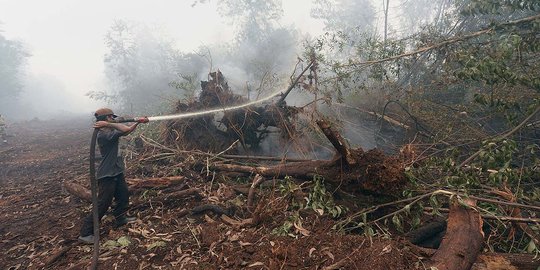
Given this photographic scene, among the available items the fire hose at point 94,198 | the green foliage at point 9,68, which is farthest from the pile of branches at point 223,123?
the green foliage at point 9,68

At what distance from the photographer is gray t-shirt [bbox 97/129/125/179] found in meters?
4.51

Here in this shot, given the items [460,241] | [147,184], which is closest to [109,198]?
[147,184]

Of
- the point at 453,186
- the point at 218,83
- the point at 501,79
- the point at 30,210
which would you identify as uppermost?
the point at 218,83

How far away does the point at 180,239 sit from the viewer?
401 cm

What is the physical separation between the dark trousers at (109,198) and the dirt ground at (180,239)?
0.17m

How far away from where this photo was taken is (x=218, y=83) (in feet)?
25.3

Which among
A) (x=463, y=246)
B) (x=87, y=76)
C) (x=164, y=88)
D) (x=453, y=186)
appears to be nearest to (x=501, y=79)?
(x=453, y=186)

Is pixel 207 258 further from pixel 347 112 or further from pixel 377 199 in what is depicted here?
pixel 347 112

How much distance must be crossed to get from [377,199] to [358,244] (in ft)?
3.38

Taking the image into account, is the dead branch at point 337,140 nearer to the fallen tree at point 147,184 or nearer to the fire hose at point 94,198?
the fire hose at point 94,198

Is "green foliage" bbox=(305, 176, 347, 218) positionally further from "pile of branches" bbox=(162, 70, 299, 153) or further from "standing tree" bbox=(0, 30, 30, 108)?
"standing tree" bbox=(0, 30, 30, 108)

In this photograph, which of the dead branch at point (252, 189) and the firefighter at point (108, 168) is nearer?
the firefighter at point (108, 168)

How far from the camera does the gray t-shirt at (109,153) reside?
177 inches

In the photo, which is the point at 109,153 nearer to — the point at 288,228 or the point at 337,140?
the point at 288,228
